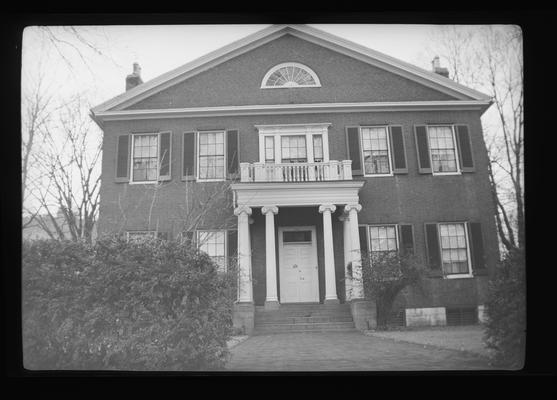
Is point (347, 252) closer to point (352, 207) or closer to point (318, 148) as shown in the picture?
point (352, 207)

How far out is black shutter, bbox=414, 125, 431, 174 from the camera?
541 cm

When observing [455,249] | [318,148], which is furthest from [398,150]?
[455,249]

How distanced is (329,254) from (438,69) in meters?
2.57

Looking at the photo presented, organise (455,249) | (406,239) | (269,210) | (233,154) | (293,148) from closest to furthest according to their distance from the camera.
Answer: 1. (455,249)
2. (406,239)
3. (233,154)
4. (293,148)
5. (269,210)

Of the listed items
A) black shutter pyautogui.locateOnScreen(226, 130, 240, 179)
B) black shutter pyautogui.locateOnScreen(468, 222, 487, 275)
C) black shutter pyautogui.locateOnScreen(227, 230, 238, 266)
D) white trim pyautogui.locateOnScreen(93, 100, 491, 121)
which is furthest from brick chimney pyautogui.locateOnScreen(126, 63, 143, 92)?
black shutter pyautogui.locateOnScreen(468, 222, 487, 275)

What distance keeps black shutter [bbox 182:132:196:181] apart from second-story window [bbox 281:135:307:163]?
1.19 meters

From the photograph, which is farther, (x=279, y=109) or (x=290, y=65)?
(x=279, y=109)

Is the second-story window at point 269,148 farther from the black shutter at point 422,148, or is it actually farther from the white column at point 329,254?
the black shutter at point 422,148

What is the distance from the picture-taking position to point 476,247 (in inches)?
186

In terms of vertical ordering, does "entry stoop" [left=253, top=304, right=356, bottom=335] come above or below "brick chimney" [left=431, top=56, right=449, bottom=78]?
below

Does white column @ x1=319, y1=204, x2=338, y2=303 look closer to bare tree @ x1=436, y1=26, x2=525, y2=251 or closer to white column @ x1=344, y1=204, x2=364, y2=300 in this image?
white column @ x1=344, y1=204, x2=364, y2=300

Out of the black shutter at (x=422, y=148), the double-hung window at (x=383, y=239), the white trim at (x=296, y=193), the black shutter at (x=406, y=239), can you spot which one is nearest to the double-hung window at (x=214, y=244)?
the white trim at (x=296, y=193)
